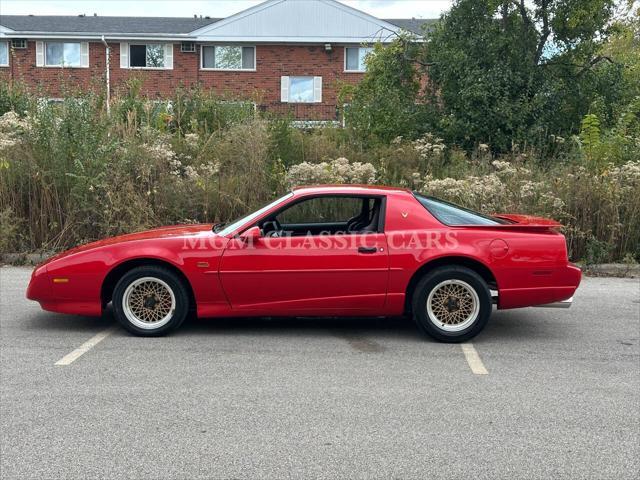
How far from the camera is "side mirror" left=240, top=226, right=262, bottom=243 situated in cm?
618

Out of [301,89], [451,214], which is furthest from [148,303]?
[301,89]

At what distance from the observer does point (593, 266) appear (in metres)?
10.3

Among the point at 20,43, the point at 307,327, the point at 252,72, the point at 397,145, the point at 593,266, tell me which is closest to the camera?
the point at 307,327

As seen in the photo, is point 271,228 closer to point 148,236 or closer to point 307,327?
point 307,327

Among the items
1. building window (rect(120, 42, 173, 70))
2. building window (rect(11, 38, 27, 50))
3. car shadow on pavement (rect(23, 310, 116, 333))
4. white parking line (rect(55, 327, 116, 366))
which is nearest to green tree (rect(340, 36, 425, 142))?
car shadow on pavement (rect(23, 310, 116, 333))

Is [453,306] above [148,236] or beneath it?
beneath

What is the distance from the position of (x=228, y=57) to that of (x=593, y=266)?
96.8ft

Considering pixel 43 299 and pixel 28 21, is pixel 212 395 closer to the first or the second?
pixel 43 299

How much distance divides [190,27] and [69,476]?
35737 millimetres

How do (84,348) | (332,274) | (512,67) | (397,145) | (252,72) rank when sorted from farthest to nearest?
(252,72) → (512,67) → (397,145) → (332,274) → (84,348)

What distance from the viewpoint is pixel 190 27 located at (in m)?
36.8

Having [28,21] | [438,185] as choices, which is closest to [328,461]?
[438,185]

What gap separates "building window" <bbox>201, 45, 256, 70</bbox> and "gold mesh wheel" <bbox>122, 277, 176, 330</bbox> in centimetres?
3178

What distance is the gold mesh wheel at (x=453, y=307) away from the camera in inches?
245
